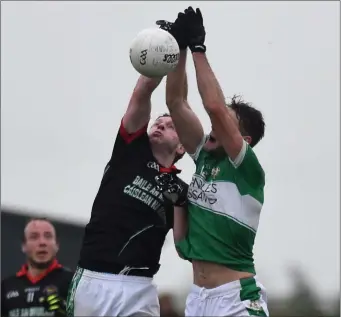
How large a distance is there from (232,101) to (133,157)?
0.96 metres

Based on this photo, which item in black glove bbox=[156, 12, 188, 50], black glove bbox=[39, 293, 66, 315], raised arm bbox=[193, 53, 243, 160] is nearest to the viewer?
raised arm bbox=[193, 53, 243, 160]

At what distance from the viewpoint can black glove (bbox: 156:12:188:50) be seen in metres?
9.05

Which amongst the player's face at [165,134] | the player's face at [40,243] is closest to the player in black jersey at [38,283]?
the player's face at [40,243]

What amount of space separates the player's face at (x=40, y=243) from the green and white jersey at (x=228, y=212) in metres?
4.15

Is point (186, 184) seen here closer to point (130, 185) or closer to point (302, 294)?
point (130, 185)

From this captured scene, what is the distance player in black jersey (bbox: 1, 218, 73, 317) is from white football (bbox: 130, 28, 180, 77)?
14.6 feet

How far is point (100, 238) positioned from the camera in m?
9.22

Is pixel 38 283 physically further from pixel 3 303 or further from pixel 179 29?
pixel 179 29

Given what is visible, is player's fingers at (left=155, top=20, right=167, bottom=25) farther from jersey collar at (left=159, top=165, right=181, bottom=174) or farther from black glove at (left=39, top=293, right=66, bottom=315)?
black glove at (left=39, top=293, right=66, bottom=315)

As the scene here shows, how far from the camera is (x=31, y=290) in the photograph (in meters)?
12.9

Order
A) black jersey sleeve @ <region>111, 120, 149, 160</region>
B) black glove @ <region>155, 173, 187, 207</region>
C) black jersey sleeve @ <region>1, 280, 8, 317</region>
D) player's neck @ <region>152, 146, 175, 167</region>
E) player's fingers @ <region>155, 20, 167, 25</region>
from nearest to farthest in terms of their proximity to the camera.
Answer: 1. black glove @ <region>155, 173, 187, 207</region>
2. player's fingers @ <region>155, 20, 167, 25</region>
3. black jersey sleeve @ <region>111, 120, 149, 160</region>
4. player's neck @ <region>152, 146, 175, 167</region>
5. black jersey sleeve @ <region>1, 280, 8, 317</region>

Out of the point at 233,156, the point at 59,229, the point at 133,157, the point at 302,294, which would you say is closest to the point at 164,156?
the point at 133,157

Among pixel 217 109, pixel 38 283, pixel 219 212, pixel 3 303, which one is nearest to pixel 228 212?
pixel 219 212

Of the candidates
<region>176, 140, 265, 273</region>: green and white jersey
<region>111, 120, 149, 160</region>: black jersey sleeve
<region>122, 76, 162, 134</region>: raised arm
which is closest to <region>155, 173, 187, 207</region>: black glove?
<region>176, 140, 265, 273</region>: green and white jersey
